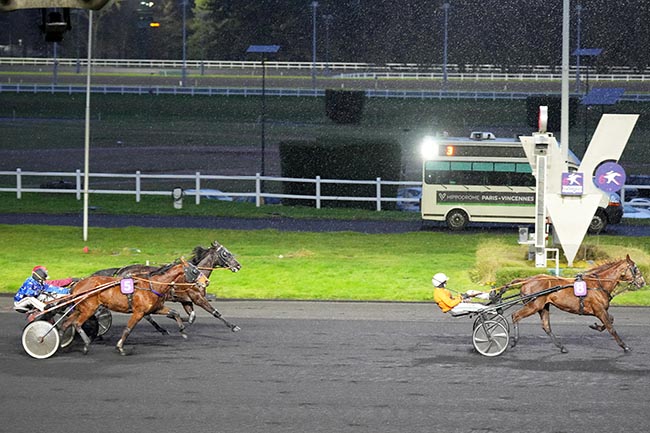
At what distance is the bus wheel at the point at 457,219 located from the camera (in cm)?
3106

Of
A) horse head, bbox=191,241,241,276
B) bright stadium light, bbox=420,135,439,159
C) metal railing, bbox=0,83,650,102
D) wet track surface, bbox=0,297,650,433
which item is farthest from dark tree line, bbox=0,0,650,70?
horse head, bbox=191,241,241,276

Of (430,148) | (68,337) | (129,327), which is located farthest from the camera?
(430,148)

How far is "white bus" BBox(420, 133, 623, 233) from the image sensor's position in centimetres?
3105

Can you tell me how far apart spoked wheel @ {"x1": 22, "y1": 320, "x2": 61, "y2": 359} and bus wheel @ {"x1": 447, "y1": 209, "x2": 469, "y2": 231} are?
1797 centimetres

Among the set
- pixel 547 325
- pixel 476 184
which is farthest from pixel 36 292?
pixel 476 184

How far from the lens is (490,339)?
14570 mm

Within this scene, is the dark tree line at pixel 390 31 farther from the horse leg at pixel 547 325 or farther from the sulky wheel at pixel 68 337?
the sulky wheel at pixel 68 337

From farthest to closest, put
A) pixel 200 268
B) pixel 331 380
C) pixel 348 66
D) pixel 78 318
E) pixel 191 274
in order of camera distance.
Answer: pixel 348 66 → pixel 200 268 → pixel 191 274 → pixel 78 318 → pixel 331 380

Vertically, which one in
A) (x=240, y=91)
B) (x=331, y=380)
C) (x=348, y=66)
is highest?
(x=348, y=66)

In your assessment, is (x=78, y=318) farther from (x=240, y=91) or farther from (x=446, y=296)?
(x=240, y=91)

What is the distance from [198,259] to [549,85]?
65484 mm

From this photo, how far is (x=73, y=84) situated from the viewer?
80812 mm

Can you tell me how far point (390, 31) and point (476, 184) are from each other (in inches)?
2357

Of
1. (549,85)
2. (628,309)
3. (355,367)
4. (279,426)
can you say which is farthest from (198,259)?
(549,85)
